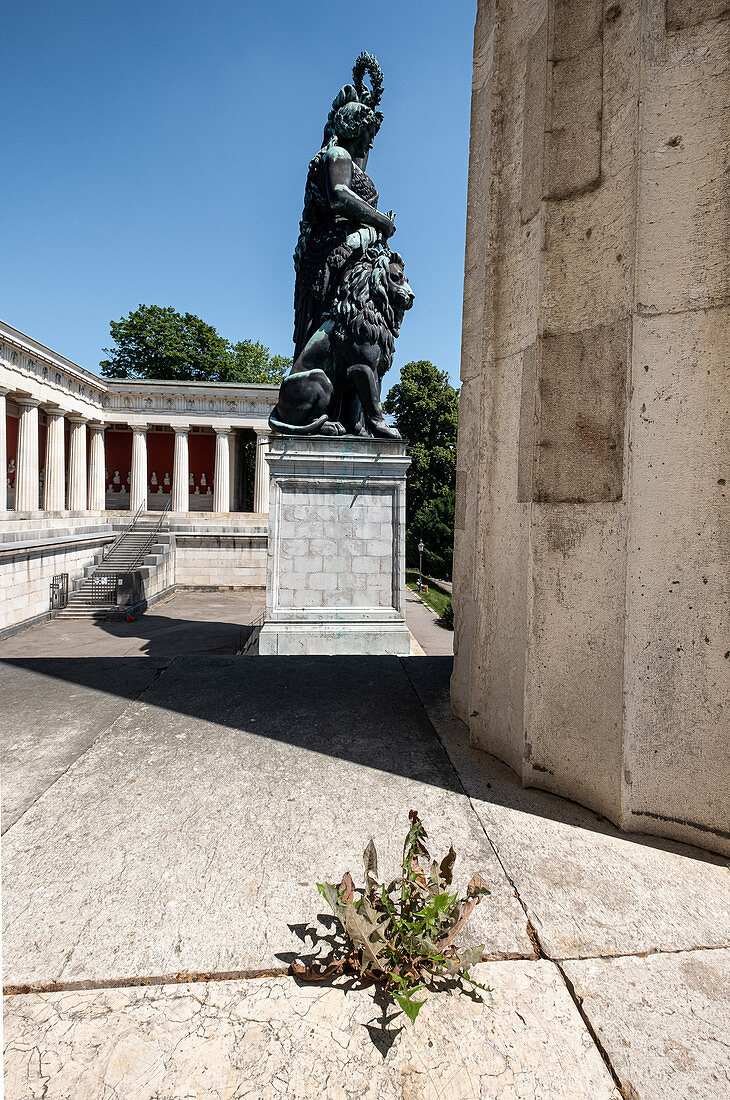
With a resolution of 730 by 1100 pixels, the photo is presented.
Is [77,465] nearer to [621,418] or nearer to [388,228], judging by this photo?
[388,228]

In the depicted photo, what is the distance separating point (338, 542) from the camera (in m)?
9.78

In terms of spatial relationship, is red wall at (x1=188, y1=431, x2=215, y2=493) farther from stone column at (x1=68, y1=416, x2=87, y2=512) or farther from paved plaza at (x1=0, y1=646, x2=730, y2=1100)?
paved plaza at (x1=0, y1=646, x2=730, y2=1100)

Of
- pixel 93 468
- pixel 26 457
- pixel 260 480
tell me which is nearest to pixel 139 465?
pixel 93 468

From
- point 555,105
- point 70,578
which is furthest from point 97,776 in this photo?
point 70,578

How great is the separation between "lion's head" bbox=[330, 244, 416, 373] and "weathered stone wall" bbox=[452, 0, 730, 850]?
291 inches

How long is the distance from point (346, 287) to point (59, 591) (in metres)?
18.8

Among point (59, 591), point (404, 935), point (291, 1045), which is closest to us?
point (291, 1045)

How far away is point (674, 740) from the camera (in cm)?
216

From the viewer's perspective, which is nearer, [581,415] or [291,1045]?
[291,1045]

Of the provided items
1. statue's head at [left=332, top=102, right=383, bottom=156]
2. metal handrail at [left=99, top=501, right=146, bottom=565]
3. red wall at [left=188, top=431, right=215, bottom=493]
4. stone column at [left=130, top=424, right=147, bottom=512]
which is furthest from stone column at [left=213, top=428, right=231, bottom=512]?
statue's head at [left=332, top=102, right=383, bottom=156]

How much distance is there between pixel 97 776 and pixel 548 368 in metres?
2.55

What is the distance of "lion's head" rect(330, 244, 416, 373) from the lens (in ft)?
32.4

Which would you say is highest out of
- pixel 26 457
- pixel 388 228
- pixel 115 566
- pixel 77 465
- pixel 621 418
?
pixel 388 228

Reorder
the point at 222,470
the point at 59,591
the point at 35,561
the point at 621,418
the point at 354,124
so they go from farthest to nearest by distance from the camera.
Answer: the point at 222,470
the point at 59,591
the point at 35,561
the point at 354,124
the point at 621,418
